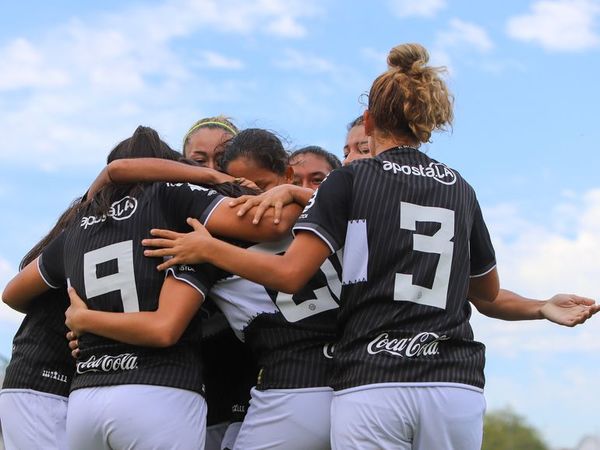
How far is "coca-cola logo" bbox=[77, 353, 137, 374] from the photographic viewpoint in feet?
14.0

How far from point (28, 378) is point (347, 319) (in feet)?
7.22

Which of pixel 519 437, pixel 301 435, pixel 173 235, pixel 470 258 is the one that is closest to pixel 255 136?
pixel 173 235

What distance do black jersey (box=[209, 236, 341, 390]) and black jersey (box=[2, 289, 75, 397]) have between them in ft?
4.81

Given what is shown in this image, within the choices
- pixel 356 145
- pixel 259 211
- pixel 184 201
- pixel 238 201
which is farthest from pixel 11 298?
pixel 356 145

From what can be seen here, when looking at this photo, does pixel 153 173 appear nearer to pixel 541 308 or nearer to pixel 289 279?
pixel 289 279

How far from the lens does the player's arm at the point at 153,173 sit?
4625 millimetres

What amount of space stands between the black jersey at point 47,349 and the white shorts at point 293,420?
1578mm

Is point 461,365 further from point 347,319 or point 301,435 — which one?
point 301,435

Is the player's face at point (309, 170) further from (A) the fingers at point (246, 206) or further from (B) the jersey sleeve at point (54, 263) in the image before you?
(A) the fingers at point (246, 206)

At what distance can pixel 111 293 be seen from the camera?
4348 mm

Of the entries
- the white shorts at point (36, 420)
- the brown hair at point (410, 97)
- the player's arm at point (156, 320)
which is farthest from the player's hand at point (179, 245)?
the white shorts at point (36, 420)

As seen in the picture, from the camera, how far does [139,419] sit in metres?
4.12

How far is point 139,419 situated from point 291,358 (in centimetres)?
74

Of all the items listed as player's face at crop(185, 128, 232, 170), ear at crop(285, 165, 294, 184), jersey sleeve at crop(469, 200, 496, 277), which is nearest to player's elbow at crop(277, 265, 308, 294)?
jersey sleeve at crop(469, 200, 496, 277)
